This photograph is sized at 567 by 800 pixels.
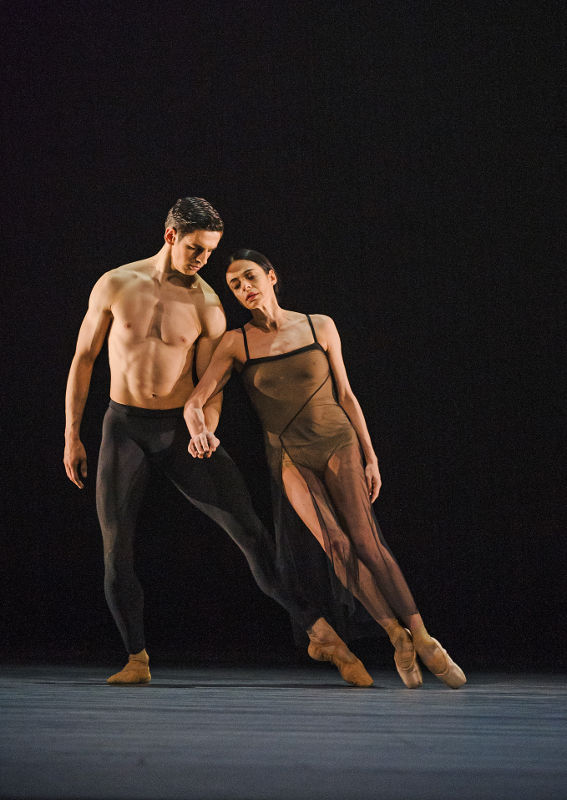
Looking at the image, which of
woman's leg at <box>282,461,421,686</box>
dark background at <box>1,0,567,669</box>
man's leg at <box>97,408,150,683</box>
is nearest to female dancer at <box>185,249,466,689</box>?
woman's leg at <box>282,461,421,686</box>

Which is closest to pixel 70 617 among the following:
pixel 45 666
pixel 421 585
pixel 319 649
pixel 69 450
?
pixel 45 666

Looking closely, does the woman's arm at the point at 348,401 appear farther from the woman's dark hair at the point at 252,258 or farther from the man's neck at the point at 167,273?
the man's neck at the point at 167,273

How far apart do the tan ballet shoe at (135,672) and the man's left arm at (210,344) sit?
0.81m

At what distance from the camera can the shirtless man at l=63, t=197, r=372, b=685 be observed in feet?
9.95

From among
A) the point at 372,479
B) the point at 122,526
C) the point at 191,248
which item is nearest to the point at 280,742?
the point at 122,526

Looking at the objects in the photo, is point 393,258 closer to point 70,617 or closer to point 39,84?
point 39,84

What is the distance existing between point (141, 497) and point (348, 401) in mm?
779

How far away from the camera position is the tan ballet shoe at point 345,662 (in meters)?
2.98

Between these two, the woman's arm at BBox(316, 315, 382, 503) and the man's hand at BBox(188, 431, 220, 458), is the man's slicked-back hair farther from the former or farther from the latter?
the man's hand at BBox(188, 431, 220, 458)

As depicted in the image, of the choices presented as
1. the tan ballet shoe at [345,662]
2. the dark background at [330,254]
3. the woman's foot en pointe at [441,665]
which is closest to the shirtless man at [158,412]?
the tan ballet shoe at [345,662]

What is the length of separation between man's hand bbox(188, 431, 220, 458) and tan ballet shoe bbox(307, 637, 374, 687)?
2.34ft

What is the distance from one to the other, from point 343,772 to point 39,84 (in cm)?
311

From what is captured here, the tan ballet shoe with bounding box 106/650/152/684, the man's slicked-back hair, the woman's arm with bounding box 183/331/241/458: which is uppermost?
the man's slicked-back hair

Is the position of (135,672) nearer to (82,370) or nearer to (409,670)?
(409,670)
